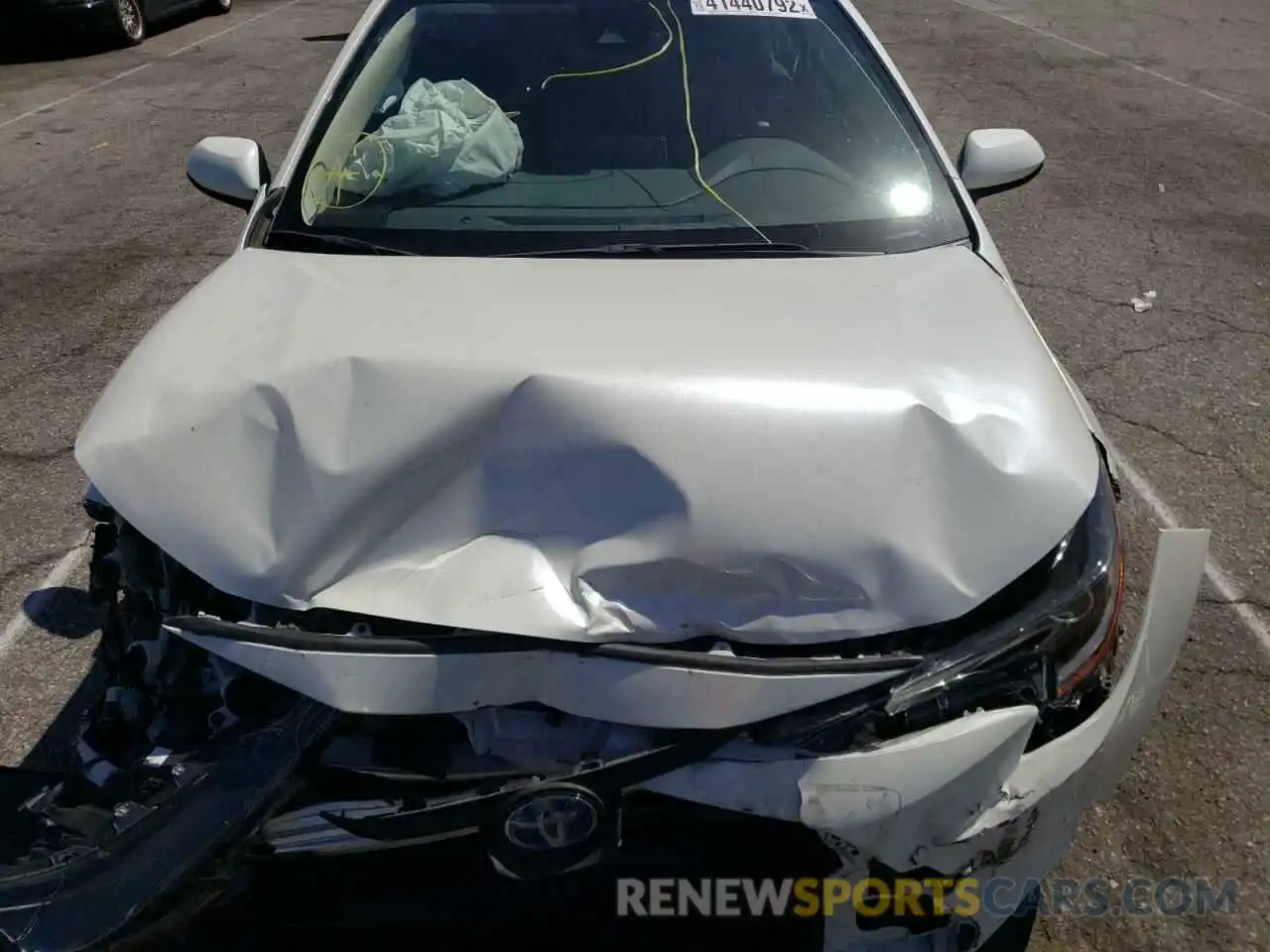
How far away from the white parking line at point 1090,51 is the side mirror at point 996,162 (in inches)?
273

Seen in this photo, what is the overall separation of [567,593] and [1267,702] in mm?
2206

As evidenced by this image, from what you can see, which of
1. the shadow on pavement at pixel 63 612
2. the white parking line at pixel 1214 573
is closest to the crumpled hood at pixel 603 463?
the white parking line at pixel 1214 573

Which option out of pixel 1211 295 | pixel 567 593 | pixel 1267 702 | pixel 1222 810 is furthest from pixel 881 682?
pixel 1211 295

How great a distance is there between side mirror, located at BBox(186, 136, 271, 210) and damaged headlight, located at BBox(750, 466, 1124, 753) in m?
2.23

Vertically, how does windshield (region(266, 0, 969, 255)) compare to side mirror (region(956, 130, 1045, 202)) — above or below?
above

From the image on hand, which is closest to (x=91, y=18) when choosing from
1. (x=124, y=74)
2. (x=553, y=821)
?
(x=124, y=74)

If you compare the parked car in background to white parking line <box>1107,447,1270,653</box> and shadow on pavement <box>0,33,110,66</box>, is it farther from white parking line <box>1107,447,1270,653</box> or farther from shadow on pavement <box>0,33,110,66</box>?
white parking line <box>1107,447,1270,653</box>

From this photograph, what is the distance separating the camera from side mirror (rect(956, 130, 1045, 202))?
3025mm

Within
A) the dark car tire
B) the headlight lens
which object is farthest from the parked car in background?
the headlight lens

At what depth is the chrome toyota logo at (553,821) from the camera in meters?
1.63

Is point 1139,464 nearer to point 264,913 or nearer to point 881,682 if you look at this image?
point 881,682

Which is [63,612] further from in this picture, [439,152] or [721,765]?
[721,765]

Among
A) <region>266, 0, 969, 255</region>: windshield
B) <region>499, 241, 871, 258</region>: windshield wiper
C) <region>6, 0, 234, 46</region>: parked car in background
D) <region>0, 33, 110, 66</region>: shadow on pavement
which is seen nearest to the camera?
<region>499, 241, 871, 258</region>: windshield wiper

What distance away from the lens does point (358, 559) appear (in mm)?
1762
